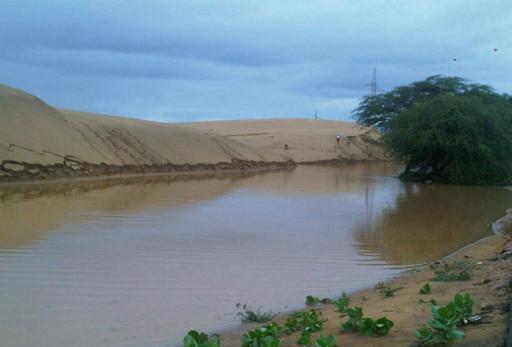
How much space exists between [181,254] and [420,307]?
5.36 m

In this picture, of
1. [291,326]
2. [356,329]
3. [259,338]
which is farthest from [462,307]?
[259,338]

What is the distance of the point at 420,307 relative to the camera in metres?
6.86

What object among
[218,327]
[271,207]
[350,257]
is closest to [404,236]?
[350,257]

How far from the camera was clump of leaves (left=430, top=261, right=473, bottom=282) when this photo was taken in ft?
27.9

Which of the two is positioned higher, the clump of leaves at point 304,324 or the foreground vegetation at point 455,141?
the foreground vegetation at point 455,141

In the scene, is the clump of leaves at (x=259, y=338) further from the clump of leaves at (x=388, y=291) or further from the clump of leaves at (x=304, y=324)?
the clump of leaves at (x=388, y=291)

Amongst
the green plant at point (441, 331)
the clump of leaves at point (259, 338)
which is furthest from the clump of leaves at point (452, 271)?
the clump of leaves at point (259, 338)

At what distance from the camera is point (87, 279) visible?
8953 millimetres

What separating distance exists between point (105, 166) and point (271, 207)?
17291 millimetres

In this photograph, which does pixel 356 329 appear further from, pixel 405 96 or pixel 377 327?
pixel 405 96

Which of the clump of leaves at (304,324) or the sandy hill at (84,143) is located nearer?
the clump of leaves at (304,324)

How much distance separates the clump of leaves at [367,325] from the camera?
557cm

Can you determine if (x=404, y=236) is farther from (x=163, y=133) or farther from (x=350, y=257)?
(x=163, y=133)

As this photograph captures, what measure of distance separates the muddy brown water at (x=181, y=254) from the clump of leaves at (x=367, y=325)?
5.72ft
